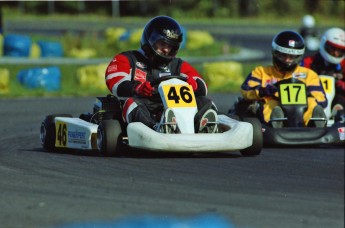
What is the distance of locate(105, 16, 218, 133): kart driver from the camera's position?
345 inches

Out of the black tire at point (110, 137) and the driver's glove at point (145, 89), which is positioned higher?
the driver's glove at point (145, 89)

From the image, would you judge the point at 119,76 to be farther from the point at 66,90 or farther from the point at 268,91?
the point at 66,90

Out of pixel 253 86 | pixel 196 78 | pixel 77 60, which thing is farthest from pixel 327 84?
pixel 77 60

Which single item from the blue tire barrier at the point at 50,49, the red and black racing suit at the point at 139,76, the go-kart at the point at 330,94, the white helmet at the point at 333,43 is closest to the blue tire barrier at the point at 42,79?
the white helmet at the point at 333,43

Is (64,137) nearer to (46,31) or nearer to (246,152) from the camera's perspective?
(246,152)

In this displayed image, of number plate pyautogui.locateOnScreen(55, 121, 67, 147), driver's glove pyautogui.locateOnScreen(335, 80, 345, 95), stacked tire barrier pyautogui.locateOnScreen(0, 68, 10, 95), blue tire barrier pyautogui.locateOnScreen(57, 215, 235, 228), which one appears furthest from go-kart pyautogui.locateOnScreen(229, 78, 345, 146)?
stacked tire barrier pyautogui.locateOnScreen(0, 68, 10, 95)

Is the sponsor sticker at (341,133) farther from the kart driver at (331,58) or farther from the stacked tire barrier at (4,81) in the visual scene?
the stacked tire barrier at (4,81)

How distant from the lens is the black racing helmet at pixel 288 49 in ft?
34.4

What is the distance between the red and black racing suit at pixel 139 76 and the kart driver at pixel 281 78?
3.98 ft

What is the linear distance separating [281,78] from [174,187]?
396 centimetres

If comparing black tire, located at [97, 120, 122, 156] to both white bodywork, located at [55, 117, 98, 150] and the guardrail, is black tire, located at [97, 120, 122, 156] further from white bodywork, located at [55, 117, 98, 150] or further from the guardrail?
the guardrail

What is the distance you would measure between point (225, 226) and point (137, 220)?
20.0 inches

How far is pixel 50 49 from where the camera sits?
24000 mm

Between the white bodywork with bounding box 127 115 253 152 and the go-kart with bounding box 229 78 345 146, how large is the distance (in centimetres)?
111
